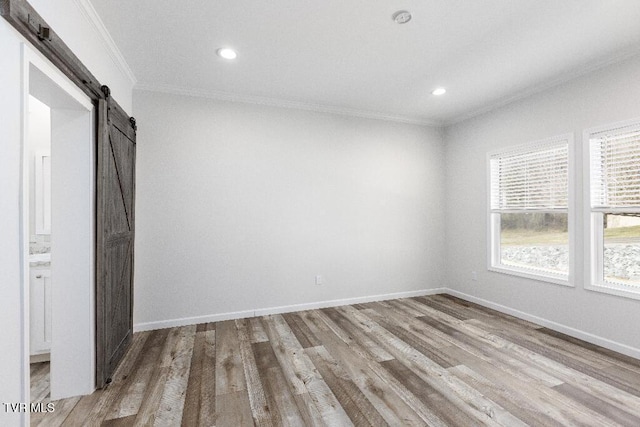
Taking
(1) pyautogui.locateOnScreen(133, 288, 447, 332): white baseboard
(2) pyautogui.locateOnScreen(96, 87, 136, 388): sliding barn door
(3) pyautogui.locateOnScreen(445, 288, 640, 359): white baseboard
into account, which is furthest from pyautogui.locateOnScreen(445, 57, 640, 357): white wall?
(2) pyautogui.locateOnScreen(96, 87, 136, 388): sliding barn door

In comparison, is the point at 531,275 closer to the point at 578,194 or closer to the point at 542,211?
the point at 542,211

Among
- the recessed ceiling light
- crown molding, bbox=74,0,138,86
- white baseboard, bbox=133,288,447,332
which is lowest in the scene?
white baseboard, bbox=133,288,447,332

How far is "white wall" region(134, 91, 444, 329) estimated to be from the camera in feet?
11.2

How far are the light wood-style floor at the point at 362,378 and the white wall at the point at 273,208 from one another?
0.55 meters

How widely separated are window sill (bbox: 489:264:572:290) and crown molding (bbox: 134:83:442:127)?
2.36m

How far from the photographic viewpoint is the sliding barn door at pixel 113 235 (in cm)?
221

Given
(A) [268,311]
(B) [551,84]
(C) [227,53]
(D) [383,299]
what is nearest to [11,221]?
(C) [227,53]

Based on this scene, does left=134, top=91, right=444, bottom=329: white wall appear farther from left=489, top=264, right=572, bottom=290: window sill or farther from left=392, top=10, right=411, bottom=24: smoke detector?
left=392, top=10, right=411, bottom=24: smoke detector

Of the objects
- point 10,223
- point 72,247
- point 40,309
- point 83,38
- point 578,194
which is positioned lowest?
point 40,309

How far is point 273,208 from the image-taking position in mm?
3852

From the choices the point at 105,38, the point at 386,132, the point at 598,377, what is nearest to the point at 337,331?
the point at 598,377

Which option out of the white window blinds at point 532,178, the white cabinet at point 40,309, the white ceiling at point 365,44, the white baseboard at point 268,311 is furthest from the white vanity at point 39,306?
the white window blinds at point 532,178

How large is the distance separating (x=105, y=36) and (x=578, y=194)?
4.57 m

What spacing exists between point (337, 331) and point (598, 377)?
2196mm
